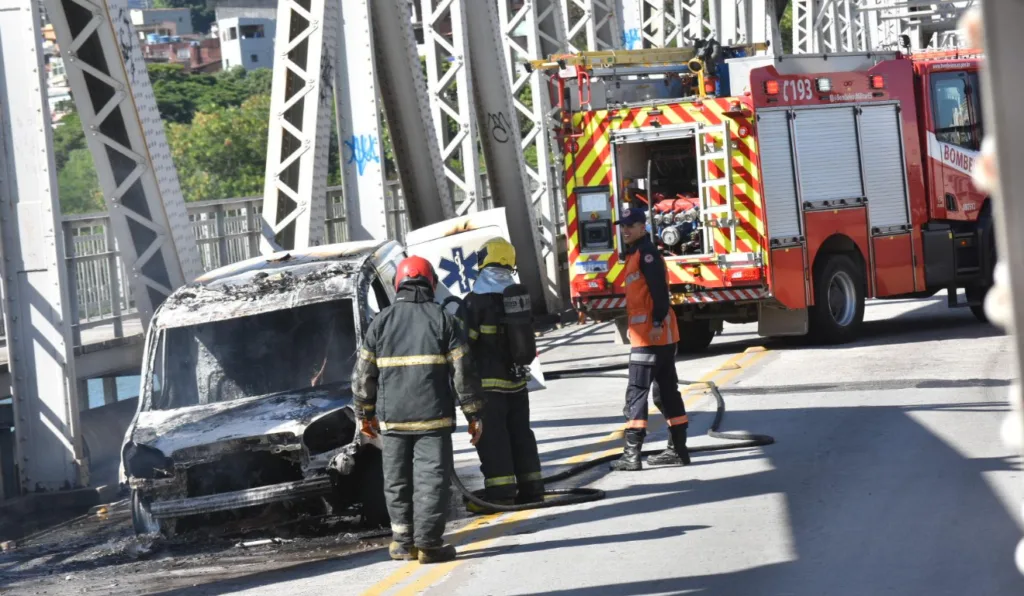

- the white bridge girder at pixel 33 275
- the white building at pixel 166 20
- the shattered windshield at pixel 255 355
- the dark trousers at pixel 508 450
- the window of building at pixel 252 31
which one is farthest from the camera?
the white building at pixel 166 20

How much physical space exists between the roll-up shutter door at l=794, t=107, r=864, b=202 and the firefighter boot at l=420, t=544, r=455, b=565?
9251 millimetres

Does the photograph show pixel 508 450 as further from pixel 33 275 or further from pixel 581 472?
pixel 33 275

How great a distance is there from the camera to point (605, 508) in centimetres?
904

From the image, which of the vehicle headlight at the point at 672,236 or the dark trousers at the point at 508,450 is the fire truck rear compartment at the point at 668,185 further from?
the dark trousers at the point at 508,450

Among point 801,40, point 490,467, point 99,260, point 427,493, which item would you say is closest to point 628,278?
point 490,467

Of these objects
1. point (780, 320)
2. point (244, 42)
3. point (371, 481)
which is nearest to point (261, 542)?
point (371, 481)

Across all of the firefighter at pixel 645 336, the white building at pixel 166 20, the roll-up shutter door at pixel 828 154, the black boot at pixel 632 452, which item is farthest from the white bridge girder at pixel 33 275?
the white building at pixel 166 20

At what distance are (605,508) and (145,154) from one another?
17.7 ft

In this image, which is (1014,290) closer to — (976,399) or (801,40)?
(976,399)

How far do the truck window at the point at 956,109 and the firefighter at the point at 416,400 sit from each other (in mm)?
10625

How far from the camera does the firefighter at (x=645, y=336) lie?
992 cm

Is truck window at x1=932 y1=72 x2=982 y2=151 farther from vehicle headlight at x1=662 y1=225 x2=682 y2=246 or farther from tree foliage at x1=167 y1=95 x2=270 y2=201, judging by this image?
tree foliage at x1=167 y1=95 x2=270 y2=201

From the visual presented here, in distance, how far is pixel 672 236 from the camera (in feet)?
52.2

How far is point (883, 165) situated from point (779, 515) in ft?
30.2
